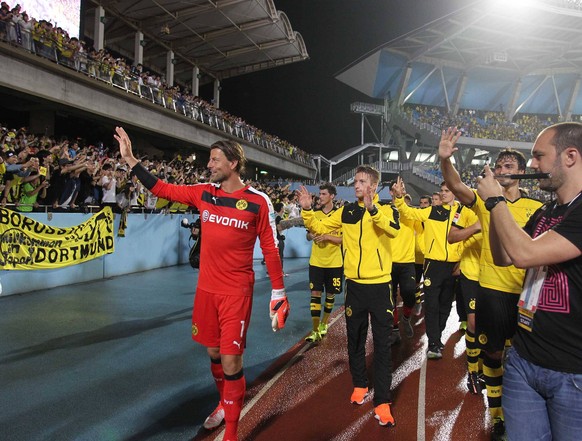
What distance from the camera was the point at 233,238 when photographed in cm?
361

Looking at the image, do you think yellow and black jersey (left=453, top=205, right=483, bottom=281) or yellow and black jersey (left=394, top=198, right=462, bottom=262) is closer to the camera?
yellow and black jersey (left=453, top=205, right=483, bottom=281)

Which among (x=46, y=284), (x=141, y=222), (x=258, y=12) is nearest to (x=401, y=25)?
(x=258, y=12)

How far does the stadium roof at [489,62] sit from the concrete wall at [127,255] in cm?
3380

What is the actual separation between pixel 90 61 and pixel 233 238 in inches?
594

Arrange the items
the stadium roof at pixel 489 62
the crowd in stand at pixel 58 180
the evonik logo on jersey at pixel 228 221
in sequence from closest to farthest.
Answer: the evonik logo on jersey at pixel 228 221, the crowd in stand at pixel 58 180, the stadium roof at pixel 489 62

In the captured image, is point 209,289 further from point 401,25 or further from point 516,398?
point 401,25

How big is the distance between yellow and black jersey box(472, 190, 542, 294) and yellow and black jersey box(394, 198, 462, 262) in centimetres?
198

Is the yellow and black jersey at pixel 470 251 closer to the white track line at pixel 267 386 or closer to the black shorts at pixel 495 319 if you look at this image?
the black shorts at pixel 495 319

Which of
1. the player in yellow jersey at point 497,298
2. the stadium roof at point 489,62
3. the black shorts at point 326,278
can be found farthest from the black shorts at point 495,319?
the stadium roof at point 489,62

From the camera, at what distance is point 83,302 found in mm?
8602

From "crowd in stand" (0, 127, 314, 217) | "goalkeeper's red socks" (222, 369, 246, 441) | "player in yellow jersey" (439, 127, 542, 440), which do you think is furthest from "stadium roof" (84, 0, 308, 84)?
"goalkeeper's red socks" (222, 369, 246, 441)

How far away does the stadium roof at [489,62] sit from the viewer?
126 ft

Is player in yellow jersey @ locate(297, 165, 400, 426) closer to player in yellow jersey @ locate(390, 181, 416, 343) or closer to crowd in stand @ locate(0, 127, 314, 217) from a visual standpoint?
player in yellow jersey @ locate(390, 181, 416, 343)

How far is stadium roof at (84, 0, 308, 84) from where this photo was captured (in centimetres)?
2294
